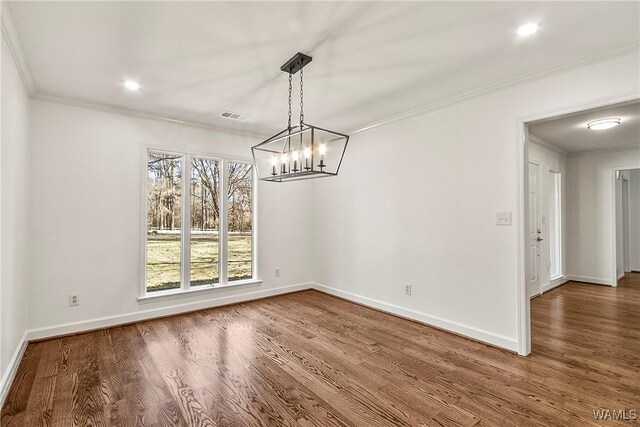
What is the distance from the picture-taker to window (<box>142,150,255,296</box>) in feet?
13.7

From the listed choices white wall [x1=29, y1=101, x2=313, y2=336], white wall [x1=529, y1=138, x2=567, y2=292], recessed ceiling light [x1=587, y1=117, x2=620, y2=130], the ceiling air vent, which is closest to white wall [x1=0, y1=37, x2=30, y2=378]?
white wall [x1=29, y1=101, x2=313, y2=336]

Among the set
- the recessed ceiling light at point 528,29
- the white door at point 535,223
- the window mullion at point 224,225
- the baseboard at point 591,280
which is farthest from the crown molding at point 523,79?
the baseboard at point 591,280

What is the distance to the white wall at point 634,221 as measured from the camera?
24.1ft

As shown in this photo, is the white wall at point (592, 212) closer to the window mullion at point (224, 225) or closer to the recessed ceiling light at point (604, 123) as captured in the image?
the recessed ceiling light at point (604, 123)

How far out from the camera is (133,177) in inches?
154

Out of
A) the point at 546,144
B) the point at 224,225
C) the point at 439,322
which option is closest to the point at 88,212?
the point at 224,225

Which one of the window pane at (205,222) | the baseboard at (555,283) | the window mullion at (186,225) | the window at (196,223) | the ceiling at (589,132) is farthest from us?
the baseboard at (555,283)

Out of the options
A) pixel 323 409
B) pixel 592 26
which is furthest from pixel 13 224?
pixel 592 26

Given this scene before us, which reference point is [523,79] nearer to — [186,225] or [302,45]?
[302,45]

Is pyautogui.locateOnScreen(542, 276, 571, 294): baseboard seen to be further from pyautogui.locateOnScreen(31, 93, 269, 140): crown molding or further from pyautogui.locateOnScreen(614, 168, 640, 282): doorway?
pyautogui.locateOnScreen(31, 93, 269, 140): crown molding

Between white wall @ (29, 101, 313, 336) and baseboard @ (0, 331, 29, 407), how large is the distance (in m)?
0.29

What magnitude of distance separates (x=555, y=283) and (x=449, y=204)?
3907mm

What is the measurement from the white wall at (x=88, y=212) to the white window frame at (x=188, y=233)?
0.22ft

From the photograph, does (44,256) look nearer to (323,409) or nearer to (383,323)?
(323,409)
